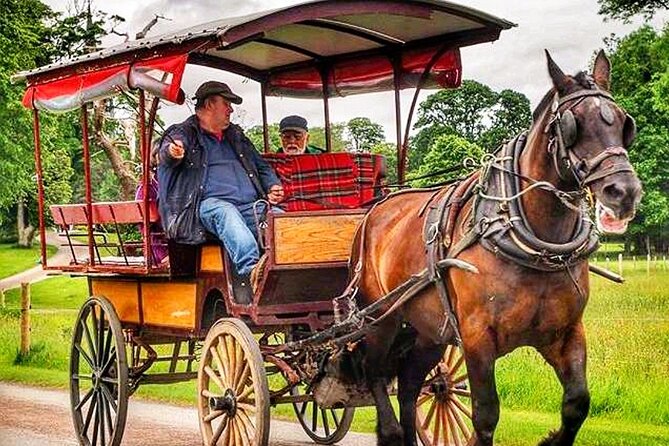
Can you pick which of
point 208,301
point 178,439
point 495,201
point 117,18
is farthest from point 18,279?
point 495,201

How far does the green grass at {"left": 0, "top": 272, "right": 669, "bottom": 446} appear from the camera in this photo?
7.23 m

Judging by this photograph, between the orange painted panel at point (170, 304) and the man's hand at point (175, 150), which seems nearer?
the man's hand at point (175, 150)

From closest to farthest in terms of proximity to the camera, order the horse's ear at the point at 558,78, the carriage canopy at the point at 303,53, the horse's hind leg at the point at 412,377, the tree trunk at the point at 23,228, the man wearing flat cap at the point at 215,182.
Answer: the horse's ear at the point at 558,78 < the carriage canopy at the point at 303,53 < the man wearing flat cap at the point at 215,182 < the horse's hind leg at the point at 412,377 < the tree trunk at the point at 23,228

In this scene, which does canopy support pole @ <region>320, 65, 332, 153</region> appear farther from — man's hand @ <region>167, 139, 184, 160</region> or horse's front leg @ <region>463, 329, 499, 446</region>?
horse's front leg @ <region>463, 329, 499, 446</region>

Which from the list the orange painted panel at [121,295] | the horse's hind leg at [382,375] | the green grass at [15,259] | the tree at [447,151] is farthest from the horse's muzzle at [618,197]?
the green grass at [15,259]

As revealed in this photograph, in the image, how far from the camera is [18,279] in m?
12.4

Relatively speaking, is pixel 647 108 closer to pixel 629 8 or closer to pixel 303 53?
pixel 629 8

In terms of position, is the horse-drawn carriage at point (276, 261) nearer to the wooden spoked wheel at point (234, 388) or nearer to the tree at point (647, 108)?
the wooden spoked wheel at point (234, 388)

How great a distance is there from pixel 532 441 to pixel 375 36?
2677 millimetres

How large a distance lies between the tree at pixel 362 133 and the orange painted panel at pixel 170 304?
6.06 feet

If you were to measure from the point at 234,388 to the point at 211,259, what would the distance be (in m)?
0.82

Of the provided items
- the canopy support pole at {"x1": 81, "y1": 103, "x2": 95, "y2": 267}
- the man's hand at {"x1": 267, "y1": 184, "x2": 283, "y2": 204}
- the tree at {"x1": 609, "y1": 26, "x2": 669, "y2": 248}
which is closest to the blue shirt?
the man's hand at {"x1": 267, "y1": 184, "x2": 283, "y2": 204}

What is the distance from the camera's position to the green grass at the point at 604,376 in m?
7.23

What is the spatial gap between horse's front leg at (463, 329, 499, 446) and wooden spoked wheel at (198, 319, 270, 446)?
4.09 ft
